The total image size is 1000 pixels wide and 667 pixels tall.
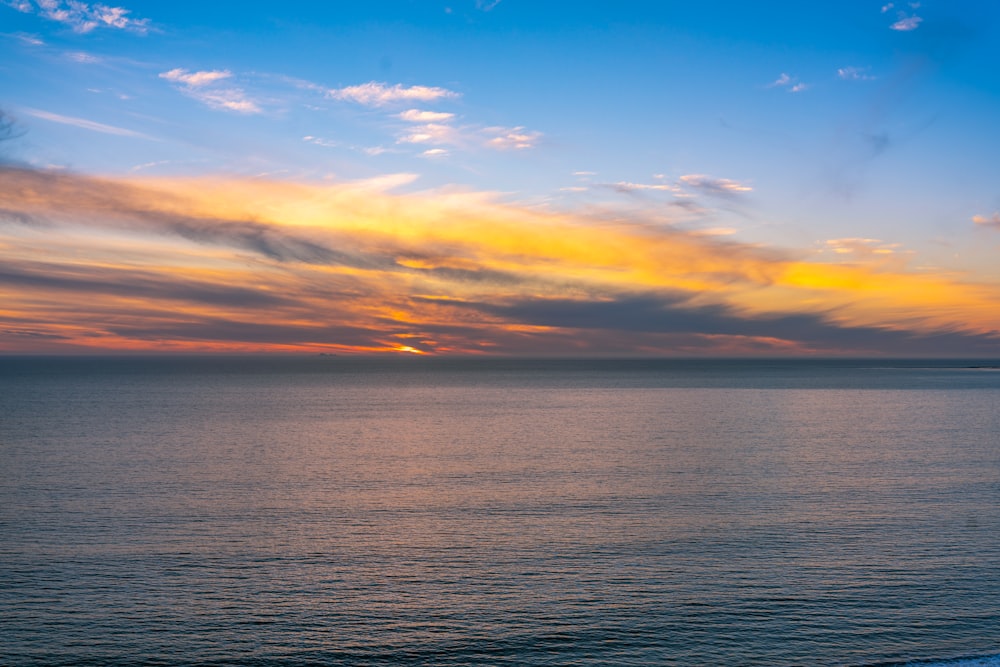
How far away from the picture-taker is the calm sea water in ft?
115

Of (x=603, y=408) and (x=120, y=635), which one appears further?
(x=603, y=408)

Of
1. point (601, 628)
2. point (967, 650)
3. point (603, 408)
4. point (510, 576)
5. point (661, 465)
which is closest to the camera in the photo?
point (967, 650)

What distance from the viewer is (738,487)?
236ft

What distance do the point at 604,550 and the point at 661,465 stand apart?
38.1 metres

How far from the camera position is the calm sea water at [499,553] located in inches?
1385

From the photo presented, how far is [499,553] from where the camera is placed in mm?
48906

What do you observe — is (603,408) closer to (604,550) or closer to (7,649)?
(604,550)

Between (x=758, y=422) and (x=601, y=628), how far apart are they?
106011mm

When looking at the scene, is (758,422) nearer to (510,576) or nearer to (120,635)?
(510,576)

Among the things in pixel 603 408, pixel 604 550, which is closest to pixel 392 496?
pixel 604 550

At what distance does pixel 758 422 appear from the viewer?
134625 mm

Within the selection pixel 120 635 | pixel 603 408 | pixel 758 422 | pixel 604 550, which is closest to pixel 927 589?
pixel 604 550

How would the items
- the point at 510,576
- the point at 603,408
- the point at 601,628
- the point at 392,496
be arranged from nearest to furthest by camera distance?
the point at 601,628 < the point at 510,576 < the point at 392,496 < the point at 603,408

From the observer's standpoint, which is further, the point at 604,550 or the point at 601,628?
the point at 604,550
